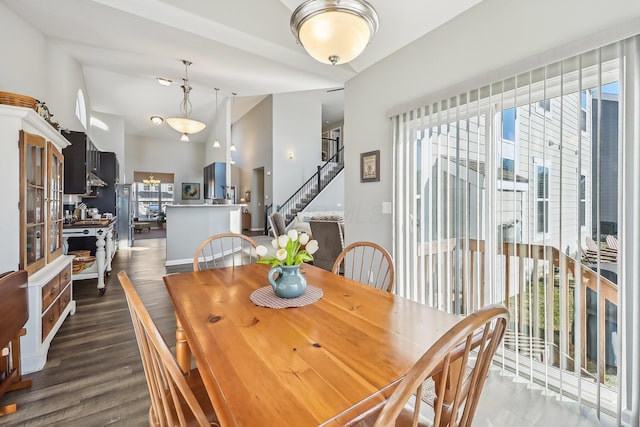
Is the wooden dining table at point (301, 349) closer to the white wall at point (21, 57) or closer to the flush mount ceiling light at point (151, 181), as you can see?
the white wall at point (21, 57)

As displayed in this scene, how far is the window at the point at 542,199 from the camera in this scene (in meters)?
1.80

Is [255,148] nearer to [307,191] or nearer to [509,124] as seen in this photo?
[307,191]

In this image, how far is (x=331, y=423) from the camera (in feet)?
2.07

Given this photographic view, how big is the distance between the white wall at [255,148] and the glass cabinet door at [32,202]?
737cm

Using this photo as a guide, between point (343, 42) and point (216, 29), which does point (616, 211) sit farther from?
point (216, 29)

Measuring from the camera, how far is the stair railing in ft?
31.4

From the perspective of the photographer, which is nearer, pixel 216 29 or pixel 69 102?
pixel 216 29

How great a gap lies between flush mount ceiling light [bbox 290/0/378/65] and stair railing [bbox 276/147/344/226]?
7727mm

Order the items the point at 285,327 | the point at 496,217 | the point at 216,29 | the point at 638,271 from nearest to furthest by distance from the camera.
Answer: the point at 285,327
the point at 638,271
the point at 496,217
the point at 216,29

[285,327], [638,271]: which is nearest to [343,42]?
[285,327]

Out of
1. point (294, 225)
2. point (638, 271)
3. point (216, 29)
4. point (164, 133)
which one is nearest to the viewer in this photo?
point (638, 271)

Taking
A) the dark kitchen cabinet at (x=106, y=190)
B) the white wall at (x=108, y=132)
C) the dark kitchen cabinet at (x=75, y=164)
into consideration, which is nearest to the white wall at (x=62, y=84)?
the dark kitchen cabinet at (x=75, y=164)

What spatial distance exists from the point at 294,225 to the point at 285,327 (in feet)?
24.5

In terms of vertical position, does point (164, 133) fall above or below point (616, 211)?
above
